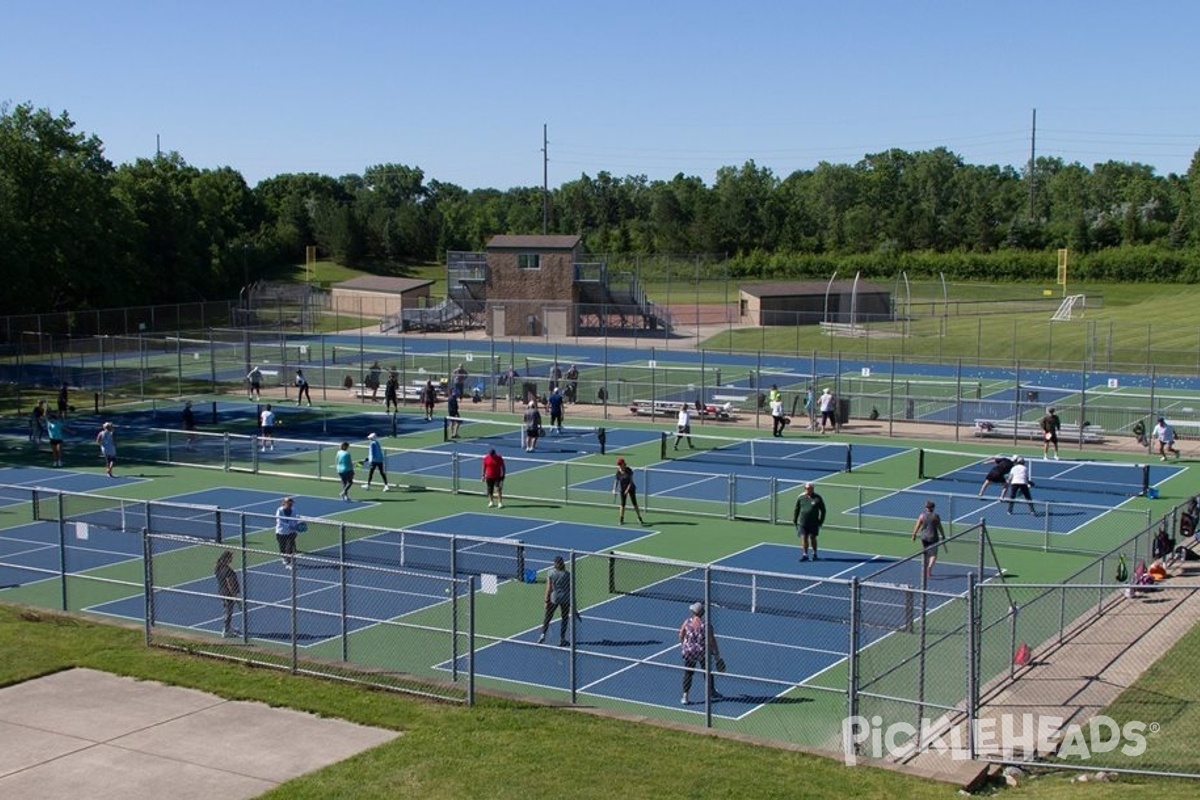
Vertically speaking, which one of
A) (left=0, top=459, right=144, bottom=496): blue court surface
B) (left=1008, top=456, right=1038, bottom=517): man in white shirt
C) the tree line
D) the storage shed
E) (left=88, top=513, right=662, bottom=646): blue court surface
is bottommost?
(left=0, top=459, right=144, bottom=496): blue court surface

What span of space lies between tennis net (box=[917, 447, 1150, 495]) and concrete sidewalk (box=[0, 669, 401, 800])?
835 inches

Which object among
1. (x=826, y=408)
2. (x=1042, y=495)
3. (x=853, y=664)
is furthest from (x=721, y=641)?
(x=826, y=408)

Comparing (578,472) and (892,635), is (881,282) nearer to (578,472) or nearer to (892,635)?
(578,472)

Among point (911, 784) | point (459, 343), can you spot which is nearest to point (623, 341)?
point (459, 343)

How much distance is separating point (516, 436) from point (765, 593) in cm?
2145

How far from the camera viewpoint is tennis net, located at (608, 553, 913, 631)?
57.9 ft

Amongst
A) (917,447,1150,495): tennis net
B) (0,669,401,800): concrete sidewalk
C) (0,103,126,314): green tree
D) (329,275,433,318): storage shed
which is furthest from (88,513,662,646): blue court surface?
(329,275,433,318): storage shed

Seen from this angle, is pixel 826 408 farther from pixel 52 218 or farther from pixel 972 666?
pixel 52 218

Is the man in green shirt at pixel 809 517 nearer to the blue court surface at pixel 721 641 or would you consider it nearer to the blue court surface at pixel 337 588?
the blue court surface at pixel 721 641

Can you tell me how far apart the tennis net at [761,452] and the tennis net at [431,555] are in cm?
1328

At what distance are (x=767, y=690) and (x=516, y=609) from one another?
5379 millimetres

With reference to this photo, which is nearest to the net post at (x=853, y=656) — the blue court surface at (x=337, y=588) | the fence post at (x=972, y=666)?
the fence post at (x=972, y=666)

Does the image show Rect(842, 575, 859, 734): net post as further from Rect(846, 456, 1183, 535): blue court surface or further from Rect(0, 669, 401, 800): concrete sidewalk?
Rect(846, 456, 1183, 535): blue court surface

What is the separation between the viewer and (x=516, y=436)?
41562 mm
